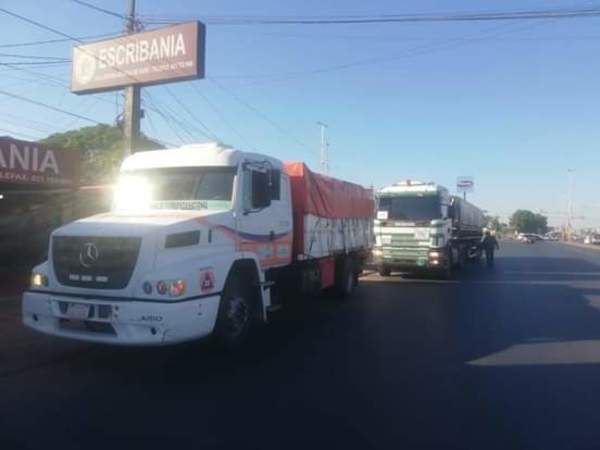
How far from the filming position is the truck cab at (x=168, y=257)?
6.10 m

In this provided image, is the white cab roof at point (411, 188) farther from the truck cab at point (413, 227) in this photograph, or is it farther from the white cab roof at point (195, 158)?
the white cab roof at point (195, 158)

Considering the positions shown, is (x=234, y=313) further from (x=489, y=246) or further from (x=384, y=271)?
(x=489, y=246)

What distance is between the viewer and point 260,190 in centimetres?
795

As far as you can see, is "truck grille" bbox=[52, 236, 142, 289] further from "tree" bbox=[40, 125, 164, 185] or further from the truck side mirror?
"tree" bbox=[40, 125, 164, 185]

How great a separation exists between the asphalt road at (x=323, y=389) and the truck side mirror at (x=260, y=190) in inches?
84.2

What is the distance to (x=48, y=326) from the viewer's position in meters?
6.46

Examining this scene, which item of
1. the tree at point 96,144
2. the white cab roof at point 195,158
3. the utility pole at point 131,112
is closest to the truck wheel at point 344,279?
the white cab roof at point 195,158

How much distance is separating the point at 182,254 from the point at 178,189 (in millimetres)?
1619

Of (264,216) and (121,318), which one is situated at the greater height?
(264,216)

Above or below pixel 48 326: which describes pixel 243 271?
above

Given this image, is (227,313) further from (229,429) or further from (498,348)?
(498,348)

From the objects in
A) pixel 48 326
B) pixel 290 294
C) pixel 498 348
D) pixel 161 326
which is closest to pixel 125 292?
pixel 161 326

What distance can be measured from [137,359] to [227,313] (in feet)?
4.34

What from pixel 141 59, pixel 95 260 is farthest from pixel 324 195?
pixel 141 59
